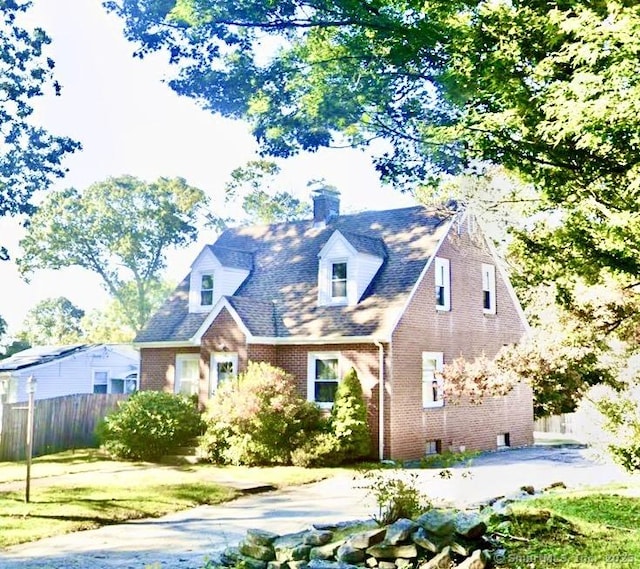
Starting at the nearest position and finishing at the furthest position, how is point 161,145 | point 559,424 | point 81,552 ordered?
point 81,552 < point 559,424 < point 161,145

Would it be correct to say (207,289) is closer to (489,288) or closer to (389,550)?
(489,288)

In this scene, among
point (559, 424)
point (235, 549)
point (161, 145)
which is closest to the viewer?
point (235, 549)

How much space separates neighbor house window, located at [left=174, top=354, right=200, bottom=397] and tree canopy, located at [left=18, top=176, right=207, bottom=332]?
17534 millimetres

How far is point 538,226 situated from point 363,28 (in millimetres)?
4160

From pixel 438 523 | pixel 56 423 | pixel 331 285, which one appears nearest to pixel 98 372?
pixel 56 423

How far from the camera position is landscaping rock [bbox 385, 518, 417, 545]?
6807 millimetres

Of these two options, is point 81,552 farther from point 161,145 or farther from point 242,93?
point 161,145

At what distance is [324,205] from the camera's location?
22.7 m

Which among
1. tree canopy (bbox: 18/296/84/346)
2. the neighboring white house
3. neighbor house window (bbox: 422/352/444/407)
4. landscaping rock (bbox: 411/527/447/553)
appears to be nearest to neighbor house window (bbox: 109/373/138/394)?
the neighboring white house

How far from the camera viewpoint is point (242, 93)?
1277cm

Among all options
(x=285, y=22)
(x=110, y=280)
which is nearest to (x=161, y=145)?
(x=110, y=280)

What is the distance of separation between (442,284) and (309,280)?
13.2ft


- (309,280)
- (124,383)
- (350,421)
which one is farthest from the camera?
(124,383)

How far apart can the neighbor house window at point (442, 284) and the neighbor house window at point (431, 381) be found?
144 cm
